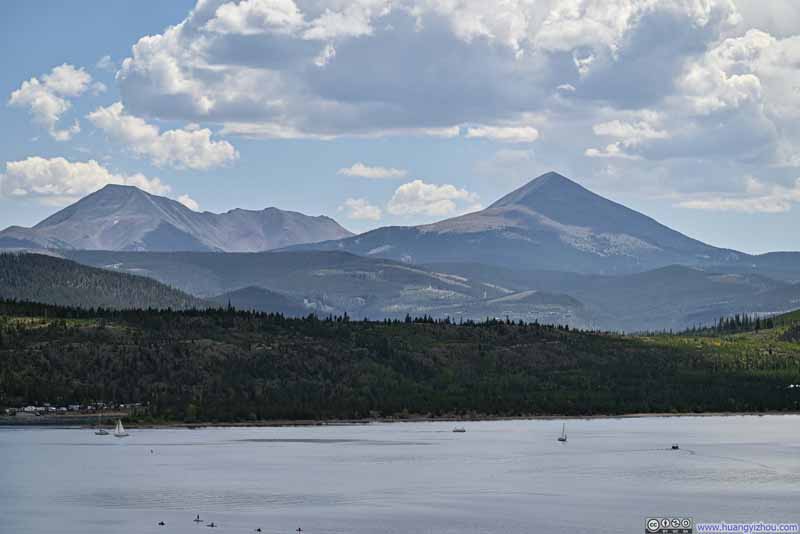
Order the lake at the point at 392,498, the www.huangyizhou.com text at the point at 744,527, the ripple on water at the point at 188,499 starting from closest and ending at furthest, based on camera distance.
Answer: the www.huangyizhou.com text at the point at 744,527, the lake at the point at 392,498, the ripple on water at the point at 188,499

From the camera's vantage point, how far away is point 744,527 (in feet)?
438

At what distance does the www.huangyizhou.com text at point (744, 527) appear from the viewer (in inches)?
5148

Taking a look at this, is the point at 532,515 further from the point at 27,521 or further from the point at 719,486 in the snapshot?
the point at 27,521

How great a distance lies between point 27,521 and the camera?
146375mm

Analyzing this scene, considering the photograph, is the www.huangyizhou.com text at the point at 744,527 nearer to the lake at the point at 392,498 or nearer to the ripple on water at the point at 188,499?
the lake at the point at 392,498

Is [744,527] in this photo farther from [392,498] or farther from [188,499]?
[188,499]

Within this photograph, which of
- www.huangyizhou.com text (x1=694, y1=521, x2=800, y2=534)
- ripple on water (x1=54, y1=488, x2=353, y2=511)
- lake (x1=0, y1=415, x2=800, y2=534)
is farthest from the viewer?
ripple on water (x1=54, y1=488, x2=353, y2=511)

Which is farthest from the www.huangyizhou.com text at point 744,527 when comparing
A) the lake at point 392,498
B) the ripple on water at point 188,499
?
the ripple on water at point 188,499

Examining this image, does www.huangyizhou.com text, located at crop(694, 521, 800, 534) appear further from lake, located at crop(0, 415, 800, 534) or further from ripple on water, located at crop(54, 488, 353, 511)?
ripple on water, located at crop(54, 488, 353, 511)

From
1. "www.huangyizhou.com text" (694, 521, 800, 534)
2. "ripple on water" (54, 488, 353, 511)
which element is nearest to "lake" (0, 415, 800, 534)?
→ "ripple on water" (54, 488, 353, 511)

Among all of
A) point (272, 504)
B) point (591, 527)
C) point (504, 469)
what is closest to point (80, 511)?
point (272, 504)

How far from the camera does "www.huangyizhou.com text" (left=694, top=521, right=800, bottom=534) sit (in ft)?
429

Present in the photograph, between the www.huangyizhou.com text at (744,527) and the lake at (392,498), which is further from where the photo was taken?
the lake at (392,498)

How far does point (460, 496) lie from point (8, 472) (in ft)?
203
